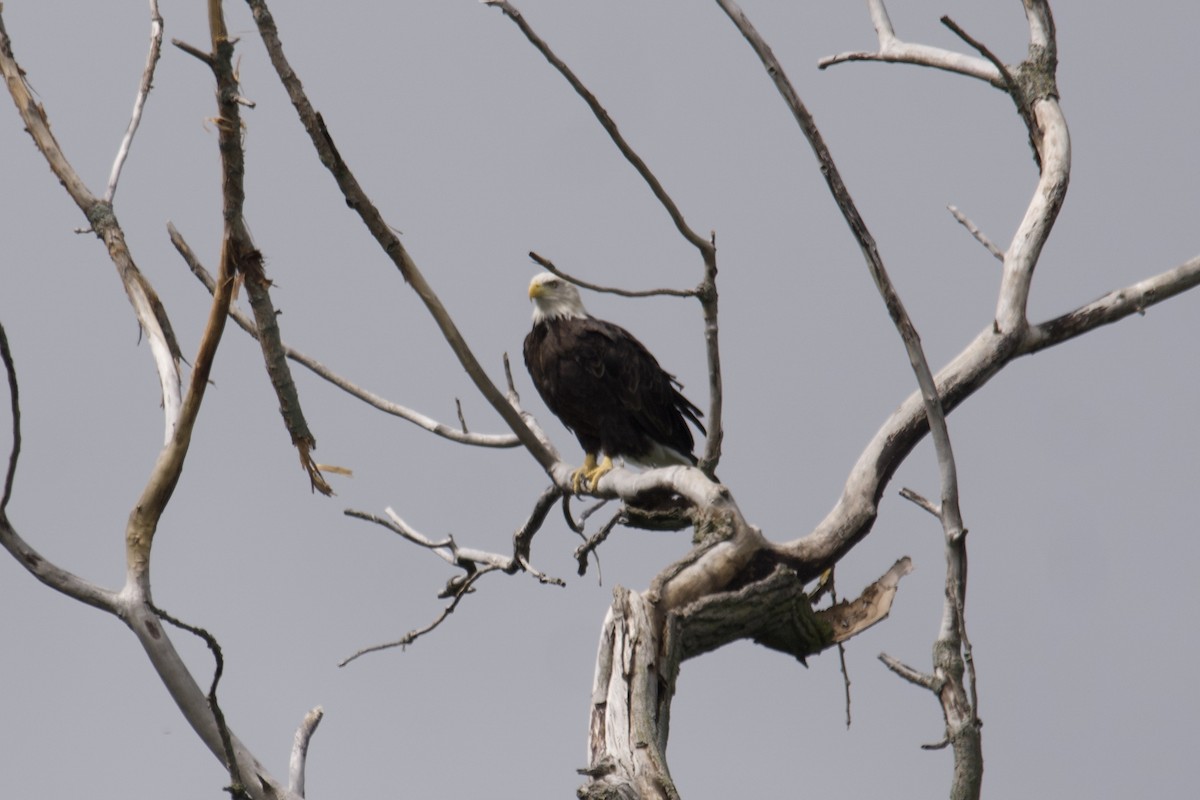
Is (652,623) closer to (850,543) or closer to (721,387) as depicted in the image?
(850,543)

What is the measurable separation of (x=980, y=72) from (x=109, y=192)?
3707 millimetres

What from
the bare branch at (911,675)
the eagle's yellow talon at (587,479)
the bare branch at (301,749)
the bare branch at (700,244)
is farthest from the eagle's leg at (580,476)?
the bare branch at (911,675)

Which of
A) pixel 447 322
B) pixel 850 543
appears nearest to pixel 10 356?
pixel 447 322

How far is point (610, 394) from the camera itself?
6.81 m

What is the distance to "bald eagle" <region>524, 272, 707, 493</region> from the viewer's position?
269 inches

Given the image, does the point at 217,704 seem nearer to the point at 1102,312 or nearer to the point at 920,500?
the point at 920,500

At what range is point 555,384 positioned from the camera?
22.7 ft

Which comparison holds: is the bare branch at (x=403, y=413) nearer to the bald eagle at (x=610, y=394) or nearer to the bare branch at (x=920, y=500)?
the bald eagle at (x=610, y=394)

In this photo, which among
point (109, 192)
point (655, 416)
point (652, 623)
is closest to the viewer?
point (652, 623)

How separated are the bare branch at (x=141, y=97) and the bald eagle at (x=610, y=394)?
272cm

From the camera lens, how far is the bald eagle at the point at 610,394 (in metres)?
6.83

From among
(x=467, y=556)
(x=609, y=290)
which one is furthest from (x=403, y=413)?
(x=609, y=290)

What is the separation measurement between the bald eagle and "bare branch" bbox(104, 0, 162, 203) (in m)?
2.72

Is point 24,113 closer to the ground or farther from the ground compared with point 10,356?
farther from the ground
